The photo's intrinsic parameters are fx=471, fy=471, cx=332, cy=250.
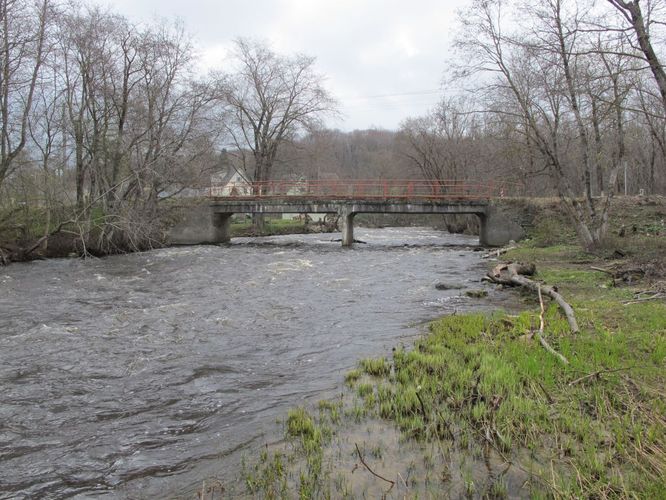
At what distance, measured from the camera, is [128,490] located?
455cm

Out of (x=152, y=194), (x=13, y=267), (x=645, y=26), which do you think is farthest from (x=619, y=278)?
(x=152, y=194)

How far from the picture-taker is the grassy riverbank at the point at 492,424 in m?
4.20

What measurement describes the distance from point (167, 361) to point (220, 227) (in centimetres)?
3346

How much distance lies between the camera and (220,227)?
41.1 metres

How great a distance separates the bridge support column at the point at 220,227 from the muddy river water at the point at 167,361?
66.7 ft

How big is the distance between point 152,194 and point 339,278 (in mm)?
18663

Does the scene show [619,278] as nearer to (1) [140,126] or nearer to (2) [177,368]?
(2) [177,368]

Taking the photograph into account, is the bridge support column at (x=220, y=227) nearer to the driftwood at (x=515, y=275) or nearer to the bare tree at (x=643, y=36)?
the driftwood at (x=515, y=275)

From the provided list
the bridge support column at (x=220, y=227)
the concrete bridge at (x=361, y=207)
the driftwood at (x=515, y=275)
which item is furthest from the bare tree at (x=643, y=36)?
the bridge support column at (x=220, y=227)

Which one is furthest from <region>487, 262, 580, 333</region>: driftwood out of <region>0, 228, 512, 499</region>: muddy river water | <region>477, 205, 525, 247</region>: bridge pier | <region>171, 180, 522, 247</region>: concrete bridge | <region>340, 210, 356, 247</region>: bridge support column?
<region>340, 210, 356, 247</region>: bridge support column

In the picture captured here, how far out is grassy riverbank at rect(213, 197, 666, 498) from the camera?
4.20 meters

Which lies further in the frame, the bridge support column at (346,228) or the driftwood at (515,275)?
the bridge support column at (346,228)

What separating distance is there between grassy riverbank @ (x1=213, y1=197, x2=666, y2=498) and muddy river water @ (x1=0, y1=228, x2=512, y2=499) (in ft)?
2.36

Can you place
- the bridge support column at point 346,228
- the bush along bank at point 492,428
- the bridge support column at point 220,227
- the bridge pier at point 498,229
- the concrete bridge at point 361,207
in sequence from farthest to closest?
the bridge support column at point 220,227, the bridge support column at point 346,228, the concrete bridge at point 361,207, the bridge pier at point 498,229, the bush along bank at point 492,428
